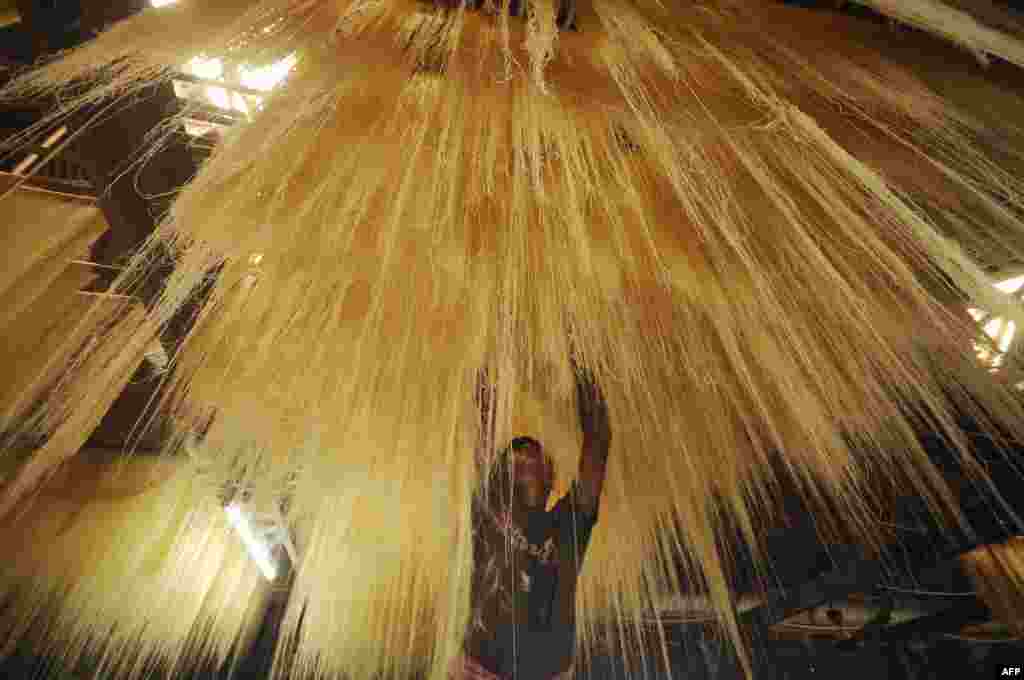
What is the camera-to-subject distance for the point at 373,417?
7.35 feet

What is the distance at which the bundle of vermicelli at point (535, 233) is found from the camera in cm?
150

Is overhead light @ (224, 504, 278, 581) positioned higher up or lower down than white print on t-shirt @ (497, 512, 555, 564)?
higher up

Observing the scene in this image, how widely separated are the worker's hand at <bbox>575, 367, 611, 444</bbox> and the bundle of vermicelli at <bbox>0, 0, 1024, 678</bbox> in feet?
0.44

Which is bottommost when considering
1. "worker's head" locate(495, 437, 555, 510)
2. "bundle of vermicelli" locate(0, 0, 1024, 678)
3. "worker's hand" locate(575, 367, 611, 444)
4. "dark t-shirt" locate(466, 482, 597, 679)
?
"dark t-shirt" locate(466, 482, 597, 679)

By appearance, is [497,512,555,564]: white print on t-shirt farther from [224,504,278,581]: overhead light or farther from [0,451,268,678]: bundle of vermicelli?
[224,504,278,581]: overhead light

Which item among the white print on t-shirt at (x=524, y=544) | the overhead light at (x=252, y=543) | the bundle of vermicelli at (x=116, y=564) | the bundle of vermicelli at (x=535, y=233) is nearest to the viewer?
the bundle of vermicelli at (x=535, y=233)

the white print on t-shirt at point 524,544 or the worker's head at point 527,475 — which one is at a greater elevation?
the worker's head at point 527,475

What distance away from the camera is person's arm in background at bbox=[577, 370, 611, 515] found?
5.53 ft

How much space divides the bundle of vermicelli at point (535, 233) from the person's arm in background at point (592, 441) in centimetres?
15

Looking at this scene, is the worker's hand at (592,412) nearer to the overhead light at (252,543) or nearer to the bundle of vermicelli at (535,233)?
the bundle of vermicelli at (535,233)

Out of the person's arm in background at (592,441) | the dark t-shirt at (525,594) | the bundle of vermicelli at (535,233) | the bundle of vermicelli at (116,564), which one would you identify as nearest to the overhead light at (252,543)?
the bundle of vermicelli at (116,564)

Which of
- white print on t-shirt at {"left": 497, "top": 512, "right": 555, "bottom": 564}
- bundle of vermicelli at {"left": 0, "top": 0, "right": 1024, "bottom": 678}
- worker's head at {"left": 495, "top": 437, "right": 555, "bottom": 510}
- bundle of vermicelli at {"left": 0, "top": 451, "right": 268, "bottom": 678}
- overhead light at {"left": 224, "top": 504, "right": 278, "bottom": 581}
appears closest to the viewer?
bundle of vermicelli at {"left": 0, "top": 0, "right": 1024, "bottom": 678}

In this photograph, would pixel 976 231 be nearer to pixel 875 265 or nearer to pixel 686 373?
pixel 875 265

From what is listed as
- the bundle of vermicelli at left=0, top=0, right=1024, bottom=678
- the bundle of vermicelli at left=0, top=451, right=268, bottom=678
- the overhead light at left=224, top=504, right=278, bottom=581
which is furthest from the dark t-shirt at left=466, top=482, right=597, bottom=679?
the overhead light at left=224, top=504, right=278, bottom=581
